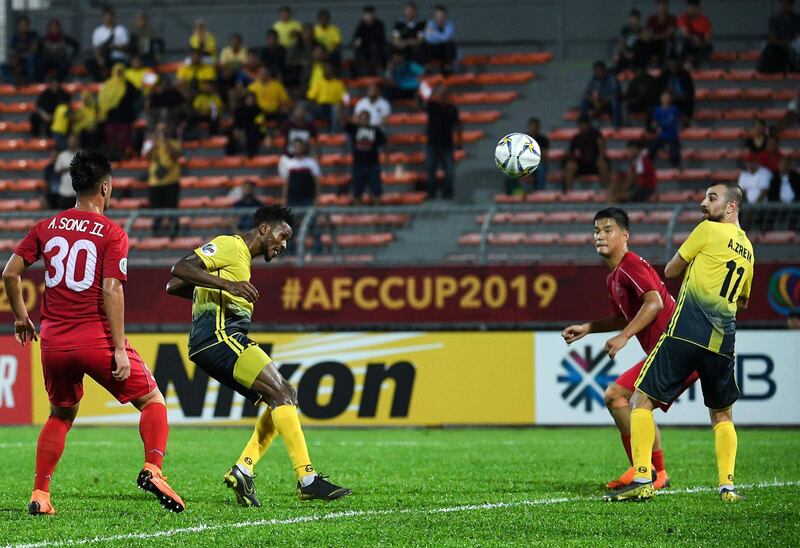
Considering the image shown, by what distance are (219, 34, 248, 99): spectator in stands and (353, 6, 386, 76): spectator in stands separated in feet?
7.19

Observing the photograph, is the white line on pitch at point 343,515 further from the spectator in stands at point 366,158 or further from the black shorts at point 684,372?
the spectator in stands at point 366,158

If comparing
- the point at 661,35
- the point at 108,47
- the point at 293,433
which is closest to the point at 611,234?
the point at 293,433

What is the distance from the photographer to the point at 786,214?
16266 millimetres

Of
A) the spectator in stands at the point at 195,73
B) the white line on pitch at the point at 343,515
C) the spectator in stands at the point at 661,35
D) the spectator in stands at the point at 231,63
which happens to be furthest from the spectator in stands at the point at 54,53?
the white line on pitch at the point at 343,515

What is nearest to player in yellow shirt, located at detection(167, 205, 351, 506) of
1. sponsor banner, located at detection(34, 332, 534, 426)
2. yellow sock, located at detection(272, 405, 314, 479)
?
yellow sock, located at detection(272, 405, 314, 479)

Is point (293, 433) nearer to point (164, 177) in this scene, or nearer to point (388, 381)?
point (388, 381)

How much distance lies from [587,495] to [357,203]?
1226 cm

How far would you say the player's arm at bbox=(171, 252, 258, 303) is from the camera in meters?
8.40

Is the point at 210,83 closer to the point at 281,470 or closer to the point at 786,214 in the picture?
the point at 786,214

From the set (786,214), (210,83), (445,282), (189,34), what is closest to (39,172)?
(210,83)

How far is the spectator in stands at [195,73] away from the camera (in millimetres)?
24984

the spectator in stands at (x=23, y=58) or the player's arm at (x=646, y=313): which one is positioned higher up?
the spectator in stands at (x=23, y=58)

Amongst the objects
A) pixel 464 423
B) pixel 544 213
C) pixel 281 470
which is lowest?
pixel 464 423

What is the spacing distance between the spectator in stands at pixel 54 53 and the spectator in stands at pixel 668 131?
12.4 m
